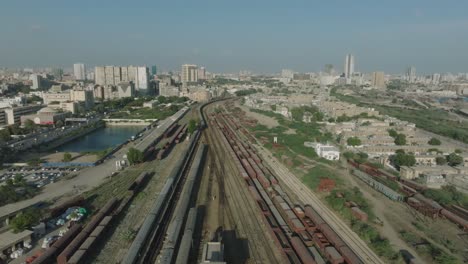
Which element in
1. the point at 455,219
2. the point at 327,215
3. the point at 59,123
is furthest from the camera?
the point at 59,123

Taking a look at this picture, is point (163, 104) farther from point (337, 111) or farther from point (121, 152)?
point (121, 152)

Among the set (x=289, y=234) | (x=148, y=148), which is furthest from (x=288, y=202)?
(x=148, y=148)

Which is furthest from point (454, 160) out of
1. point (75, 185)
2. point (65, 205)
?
point (75, 185)

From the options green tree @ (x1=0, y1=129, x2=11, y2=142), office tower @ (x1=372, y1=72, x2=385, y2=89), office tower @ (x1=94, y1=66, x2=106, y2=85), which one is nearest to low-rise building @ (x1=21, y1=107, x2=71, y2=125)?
green tree @ (x1=0, y1=129, x2=11, y2=142)

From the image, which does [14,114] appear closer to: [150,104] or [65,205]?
[150,104]

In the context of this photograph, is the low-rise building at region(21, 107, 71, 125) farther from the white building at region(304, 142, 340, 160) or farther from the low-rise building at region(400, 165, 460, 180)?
the low-rise building at region(400, 165, 460, 180)

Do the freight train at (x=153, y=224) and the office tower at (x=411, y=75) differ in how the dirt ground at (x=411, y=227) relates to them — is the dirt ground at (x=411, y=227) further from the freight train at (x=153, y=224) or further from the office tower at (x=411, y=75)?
the office tower at (x=411, y=75)
